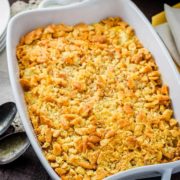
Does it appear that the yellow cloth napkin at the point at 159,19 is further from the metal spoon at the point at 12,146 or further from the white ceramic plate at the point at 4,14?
the metal spoon at the point at 12,146

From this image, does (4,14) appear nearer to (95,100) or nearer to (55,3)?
(55,3)

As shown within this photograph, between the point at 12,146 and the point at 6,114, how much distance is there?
0.09 m

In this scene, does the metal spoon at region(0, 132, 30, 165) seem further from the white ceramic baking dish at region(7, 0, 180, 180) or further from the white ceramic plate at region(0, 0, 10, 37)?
the white ceramic plate at region(0, 0, 10, 37)

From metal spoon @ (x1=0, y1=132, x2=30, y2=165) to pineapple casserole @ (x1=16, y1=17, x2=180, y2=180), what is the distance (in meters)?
0.07

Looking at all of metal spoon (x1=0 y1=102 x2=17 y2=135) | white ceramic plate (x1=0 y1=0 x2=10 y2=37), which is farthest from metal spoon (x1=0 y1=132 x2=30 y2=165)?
white ceramic plate (x1=0 y1=0 x2=10 y2=37)

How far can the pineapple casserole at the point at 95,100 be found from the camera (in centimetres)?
108

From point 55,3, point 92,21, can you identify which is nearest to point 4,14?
point 55,3

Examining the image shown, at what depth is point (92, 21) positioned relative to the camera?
1.36m

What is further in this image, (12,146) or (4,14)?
(4,14)

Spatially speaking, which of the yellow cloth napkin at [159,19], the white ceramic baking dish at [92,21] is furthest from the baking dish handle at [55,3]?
the yellow cloth napkin at [159,19]

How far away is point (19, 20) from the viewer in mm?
1261

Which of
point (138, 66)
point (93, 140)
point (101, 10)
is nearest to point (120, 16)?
point (101, 10)

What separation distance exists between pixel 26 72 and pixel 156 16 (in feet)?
1.53

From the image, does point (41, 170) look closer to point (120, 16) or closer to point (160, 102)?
point (160, 102)
